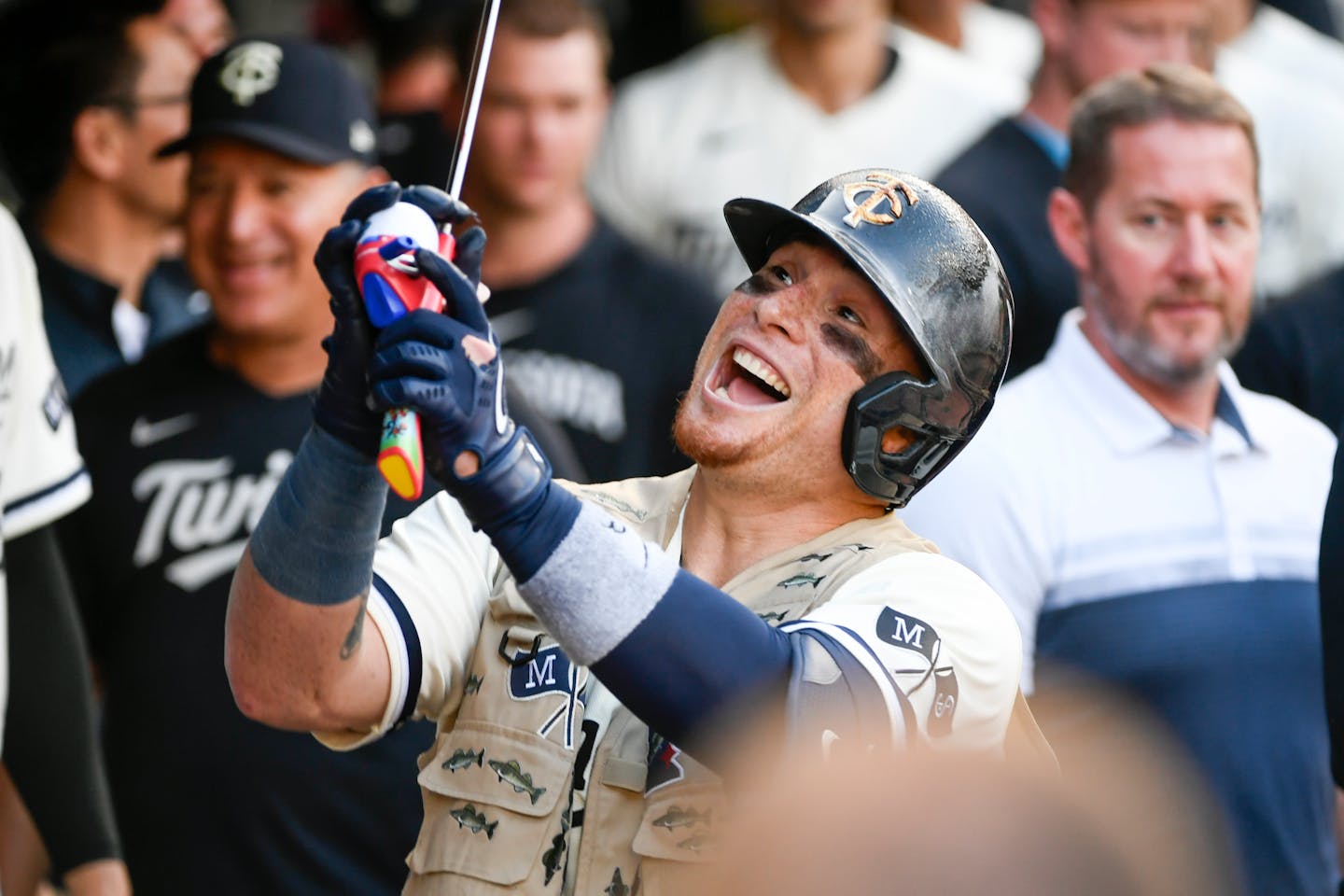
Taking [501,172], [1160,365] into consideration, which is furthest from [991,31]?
[1160,365]

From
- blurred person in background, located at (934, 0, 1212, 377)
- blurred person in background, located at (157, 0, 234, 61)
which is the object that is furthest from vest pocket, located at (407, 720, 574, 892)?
blurred person in background, located at (157, 0, 234, 61)

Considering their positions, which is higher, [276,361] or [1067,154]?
[276,361]

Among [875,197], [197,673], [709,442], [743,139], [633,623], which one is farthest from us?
[743,139]

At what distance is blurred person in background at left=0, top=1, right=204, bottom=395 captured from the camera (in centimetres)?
622

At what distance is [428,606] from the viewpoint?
3316mm

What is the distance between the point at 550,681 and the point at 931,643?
56 cm

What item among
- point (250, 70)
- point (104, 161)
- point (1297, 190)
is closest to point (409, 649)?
point (250, 70)

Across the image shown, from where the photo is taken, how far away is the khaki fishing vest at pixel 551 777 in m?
3.11

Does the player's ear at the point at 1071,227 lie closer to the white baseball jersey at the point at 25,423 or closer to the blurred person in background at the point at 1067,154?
the blurred person in background at the point at 1067,154

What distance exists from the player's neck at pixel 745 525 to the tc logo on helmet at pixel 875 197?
43cm

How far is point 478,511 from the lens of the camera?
2.83 metres

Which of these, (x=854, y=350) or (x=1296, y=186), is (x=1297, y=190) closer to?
(x=1296, y=186)

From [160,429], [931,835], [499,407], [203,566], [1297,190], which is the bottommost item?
[1297,190]

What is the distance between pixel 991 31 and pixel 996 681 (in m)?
5.53
